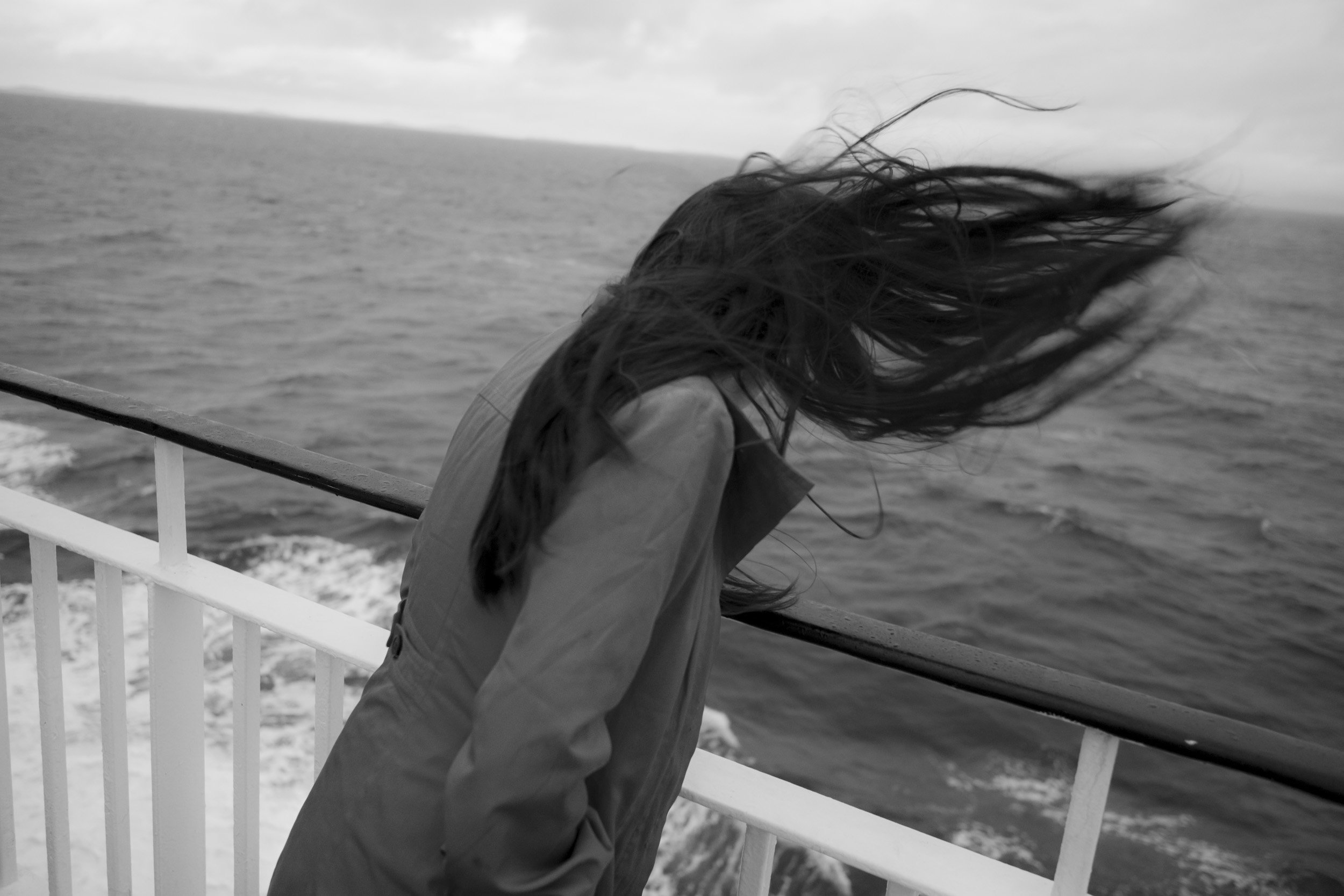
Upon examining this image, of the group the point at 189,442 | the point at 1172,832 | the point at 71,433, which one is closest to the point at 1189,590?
the point at 1172,832

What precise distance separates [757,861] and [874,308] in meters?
0.66

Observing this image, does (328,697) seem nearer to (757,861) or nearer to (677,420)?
(757,861)

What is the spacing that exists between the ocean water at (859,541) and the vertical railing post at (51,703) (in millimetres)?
777

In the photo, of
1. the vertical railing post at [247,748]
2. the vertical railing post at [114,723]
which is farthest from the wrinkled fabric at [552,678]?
the vertical railing post at [114,723]

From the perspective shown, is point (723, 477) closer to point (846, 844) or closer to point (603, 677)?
point (603, 677)

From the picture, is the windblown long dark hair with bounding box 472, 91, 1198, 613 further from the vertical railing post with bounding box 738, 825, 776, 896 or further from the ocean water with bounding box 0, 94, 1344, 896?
the vertical railing post with bounding box 738, 825, 776, 896

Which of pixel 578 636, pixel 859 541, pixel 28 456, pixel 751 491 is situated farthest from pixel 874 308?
pixel 859 541

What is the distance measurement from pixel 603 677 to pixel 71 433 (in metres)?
12.3

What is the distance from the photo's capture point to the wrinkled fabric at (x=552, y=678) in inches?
27.6

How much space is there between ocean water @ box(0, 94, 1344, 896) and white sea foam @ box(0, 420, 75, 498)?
0.04m

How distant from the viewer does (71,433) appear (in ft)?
36.9

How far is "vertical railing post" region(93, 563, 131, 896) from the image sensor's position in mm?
1587

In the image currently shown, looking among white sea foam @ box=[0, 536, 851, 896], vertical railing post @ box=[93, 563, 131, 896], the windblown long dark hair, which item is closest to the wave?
white sea foam @ box=[0, 536, 851, 896]

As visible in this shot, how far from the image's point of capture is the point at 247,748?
1.53 metres
